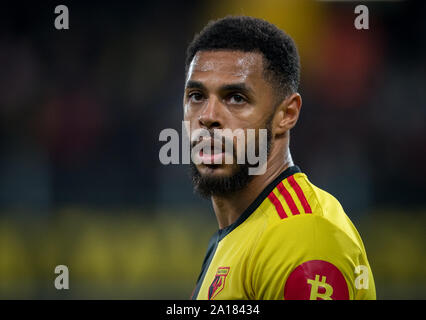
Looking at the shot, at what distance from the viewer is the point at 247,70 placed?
2.35m

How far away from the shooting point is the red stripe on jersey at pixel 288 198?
2186mm

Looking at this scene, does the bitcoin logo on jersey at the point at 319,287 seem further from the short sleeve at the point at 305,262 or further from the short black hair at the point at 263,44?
the short black hair at the point at 263,44

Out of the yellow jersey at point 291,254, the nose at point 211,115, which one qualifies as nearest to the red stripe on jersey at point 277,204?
the yellow jersey at point 291,254

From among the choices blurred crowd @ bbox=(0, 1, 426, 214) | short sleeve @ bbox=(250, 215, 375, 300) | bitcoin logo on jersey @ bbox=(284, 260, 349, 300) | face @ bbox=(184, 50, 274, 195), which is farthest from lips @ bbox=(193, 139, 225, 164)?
blurred crowd @ bbox=(0, 1, 426, 214)

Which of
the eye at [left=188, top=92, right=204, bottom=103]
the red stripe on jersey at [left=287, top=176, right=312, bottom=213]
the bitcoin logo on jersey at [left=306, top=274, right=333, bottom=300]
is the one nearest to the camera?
the bitcoin logo on jersey at [left=306, top=274, right=333, bottom=300]

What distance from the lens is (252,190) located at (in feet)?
8.15

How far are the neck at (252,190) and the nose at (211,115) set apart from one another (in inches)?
12.2

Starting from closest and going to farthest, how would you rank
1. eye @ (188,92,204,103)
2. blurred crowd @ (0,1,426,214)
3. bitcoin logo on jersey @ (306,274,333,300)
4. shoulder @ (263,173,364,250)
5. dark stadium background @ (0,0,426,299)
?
bitcoin logo on jersey @ (306,274,333,300), shoulder @ (263,173,364,250), eye @ (188,92,204,103), dark stadium background @ (0,0,426,299), blurred crowd @ (0,1,426,214)

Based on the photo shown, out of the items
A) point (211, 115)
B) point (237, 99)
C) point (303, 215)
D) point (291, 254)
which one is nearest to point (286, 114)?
point (237, 99)

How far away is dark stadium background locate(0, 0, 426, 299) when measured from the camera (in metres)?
8.09

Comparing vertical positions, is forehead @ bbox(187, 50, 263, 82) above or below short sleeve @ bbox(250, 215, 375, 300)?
above

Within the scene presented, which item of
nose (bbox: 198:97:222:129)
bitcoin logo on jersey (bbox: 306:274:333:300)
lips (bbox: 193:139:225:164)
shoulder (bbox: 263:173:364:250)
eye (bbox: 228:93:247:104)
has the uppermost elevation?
eye (bbox: 228:93:247:104)

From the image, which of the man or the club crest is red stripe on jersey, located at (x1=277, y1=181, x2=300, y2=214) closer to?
the man

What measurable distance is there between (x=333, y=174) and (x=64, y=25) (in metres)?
5.10
